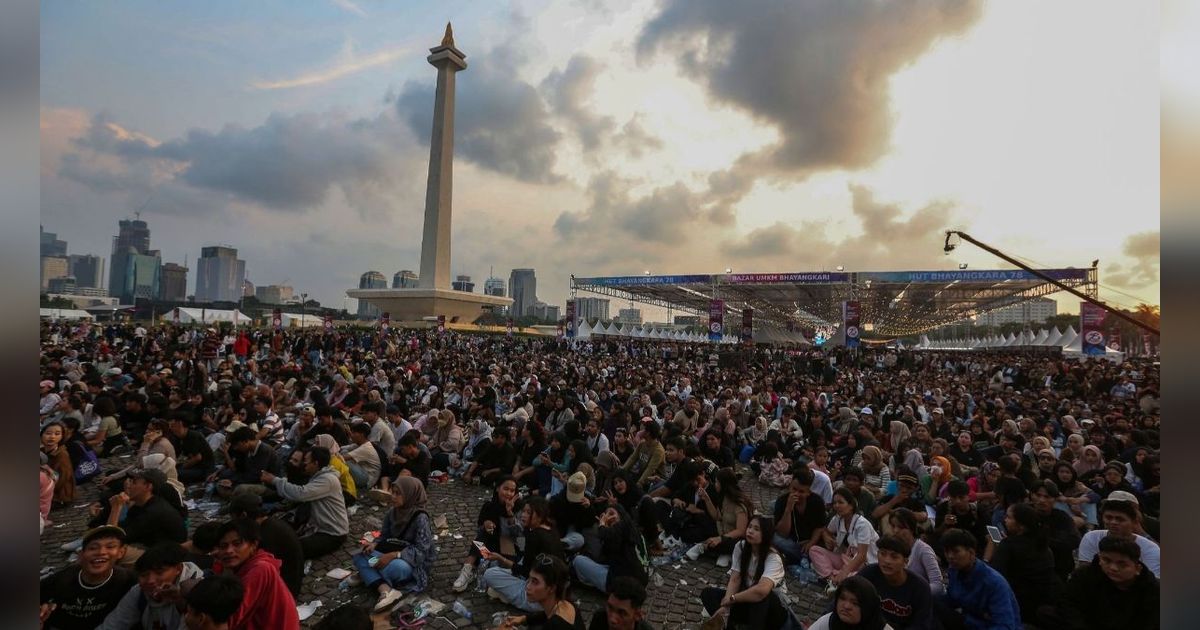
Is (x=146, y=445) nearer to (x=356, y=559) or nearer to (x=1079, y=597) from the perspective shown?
(x=356, y=559)

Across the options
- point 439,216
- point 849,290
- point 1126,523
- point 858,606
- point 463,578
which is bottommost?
point 463,578

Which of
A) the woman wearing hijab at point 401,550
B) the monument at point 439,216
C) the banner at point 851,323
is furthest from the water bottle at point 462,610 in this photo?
the monument at point 439,216

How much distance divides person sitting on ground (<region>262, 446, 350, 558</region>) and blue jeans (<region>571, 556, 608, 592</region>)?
2819 millimetres

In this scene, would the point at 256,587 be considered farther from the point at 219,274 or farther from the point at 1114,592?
the point at 219,274

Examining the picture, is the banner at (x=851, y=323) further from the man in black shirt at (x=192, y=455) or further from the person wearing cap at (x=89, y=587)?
the person wearing cap at (x=89, y=587)

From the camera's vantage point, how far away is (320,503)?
6.13m

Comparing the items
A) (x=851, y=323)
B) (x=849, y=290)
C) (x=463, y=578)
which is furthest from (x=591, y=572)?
(x=849, y=290)

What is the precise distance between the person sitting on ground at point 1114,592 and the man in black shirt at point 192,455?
10.7 metres

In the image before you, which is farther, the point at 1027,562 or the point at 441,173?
the point at 441,173

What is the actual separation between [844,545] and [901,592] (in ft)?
5.13

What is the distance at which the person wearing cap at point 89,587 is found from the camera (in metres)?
3.78

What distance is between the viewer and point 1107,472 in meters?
6.96

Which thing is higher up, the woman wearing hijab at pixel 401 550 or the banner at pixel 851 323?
the banner at pixel 851 323
